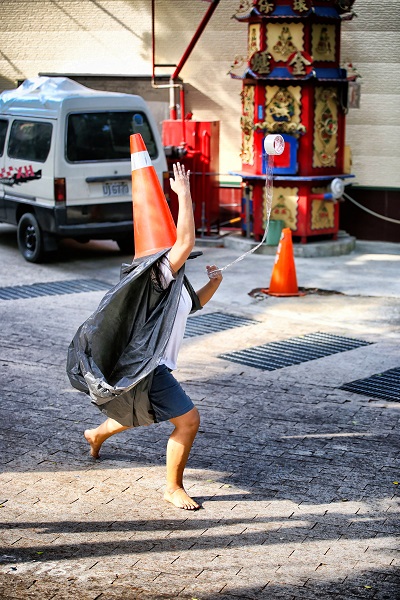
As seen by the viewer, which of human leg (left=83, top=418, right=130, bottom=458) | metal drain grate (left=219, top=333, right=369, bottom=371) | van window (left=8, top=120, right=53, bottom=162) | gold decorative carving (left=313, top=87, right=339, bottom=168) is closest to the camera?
human leg (left=83, top=418, right=130, bottom=458)

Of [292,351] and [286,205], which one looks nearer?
[292,351]

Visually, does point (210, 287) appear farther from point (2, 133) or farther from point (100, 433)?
point (2, 133)

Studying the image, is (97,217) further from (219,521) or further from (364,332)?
(219,521)

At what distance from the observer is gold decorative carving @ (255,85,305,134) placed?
542 inches

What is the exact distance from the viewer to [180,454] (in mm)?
5484

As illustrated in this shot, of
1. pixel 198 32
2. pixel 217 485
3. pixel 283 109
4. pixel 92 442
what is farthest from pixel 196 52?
pixel 217 485

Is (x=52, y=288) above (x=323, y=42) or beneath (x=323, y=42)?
beneath

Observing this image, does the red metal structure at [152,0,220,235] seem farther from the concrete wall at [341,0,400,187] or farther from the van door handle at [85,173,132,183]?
the concrete wall at [341,0,400,187]

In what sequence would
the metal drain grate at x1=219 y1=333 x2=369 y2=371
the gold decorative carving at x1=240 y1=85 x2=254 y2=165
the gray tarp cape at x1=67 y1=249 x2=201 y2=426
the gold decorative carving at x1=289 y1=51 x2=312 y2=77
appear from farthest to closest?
the gold decorative carving at x1=240 y1=85 x2=254 y2=165 → the gold decorative carving at x1=289 y1=51 x2=312 y2=77 → the metal drain grate at x1=219 y1=333 x2=369 y2=371 → the gray tarp cape at x1=67 y1=249 x2=201 y2=426

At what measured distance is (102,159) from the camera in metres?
12.9

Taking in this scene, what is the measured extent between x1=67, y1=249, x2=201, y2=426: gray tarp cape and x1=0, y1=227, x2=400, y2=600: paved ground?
2.12 ft

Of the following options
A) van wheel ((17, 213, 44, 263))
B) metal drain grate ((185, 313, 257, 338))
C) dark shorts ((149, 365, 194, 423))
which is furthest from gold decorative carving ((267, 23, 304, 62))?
dark shorts ((149, 365, 194, 423))

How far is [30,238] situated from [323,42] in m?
Result: 4.94

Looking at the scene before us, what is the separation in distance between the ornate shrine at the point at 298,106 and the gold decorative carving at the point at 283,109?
0.01 m
